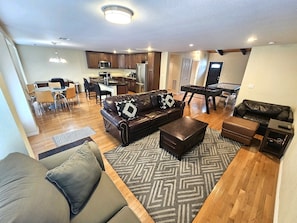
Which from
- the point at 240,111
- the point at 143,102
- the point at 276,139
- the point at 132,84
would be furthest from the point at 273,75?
the point at 132,84

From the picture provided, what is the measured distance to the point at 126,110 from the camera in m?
2.91

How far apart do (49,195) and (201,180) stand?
1.94 m

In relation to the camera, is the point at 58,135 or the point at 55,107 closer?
the point at 58,135

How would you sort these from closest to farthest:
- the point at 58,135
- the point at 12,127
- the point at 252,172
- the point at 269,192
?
the point at 12,127 < the point at 269,192 < the point at 252,172 < the point at 58,135

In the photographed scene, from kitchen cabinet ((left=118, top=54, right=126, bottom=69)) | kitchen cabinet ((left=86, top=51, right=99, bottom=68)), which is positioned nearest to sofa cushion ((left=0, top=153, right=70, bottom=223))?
kitchen cabinet ((left=86, top=51, right=99, bottom=68))

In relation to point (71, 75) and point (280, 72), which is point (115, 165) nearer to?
point (280, 72)

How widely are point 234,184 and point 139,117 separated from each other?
2.11m

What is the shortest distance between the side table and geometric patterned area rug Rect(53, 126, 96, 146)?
150 inches

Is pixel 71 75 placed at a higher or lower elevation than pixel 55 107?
higher

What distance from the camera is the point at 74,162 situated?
1132mm

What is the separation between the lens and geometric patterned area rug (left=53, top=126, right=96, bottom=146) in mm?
2845

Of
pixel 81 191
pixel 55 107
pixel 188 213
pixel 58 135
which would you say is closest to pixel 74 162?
pixel 81 191

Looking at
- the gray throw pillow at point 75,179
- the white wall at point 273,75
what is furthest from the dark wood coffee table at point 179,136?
the white wall at point 273,75

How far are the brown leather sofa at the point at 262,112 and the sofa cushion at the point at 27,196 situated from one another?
13.4 ft
